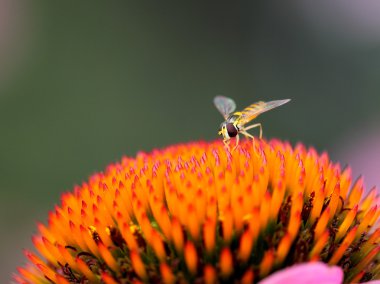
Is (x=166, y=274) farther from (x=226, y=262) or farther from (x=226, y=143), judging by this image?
(x=226, y=143)

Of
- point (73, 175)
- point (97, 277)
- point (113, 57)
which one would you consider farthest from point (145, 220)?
point (113, 57)

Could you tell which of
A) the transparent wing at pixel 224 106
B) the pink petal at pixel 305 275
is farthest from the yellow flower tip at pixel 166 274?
the transparent wing at pixel 224 106

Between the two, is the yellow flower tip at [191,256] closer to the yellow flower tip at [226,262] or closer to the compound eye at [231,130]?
the yellow flower tip at [226,262]

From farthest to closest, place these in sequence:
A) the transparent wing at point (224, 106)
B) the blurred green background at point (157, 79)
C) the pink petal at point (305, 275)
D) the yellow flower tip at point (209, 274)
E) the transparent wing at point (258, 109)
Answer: the blurred green background at point (157, 79), the transparent wing at point (224, 106), the transparent wing at point (258, 109), the yellow flower tip at point (209, 274), the pink petal at point (305, 275)

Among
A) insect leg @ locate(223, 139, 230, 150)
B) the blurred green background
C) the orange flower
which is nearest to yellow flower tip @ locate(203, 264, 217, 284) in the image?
the orange flower

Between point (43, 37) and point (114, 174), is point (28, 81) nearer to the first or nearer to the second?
point (43, 37)

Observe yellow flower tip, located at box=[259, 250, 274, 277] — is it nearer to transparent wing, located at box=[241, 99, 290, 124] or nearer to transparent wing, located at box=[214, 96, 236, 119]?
transparent wing, located at box=[241, 99, 290, 124]
